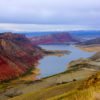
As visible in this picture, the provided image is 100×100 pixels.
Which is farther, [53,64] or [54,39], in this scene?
[54,39]

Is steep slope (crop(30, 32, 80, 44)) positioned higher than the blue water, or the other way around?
steep slope (crop(30, 32, 80, 44))

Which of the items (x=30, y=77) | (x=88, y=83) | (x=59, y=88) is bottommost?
(x=30, y=77)

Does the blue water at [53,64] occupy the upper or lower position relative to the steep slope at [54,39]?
lower

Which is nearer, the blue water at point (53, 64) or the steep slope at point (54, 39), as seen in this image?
the blue water at point (53, 64)

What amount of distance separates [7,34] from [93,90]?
81.3 m

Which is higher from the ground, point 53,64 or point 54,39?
point 54,39

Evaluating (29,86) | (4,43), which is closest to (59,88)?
(29,86)

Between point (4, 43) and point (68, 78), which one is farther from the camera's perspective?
point (4, 43)

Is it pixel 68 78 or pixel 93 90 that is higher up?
pixel 93 90

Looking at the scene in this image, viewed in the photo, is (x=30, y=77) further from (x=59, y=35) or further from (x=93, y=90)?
(x=59, y=35)

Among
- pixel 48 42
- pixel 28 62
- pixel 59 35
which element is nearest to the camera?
pixel 28 62

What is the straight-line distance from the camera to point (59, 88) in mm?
29344

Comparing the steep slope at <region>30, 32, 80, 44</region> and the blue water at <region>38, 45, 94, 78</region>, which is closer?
the blue water at <region>38, 45, 94, 78</region>

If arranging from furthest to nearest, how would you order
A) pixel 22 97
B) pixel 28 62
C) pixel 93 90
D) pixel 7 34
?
pixel 7 34 < pixel 28 62 < pixel 22 97 < pixel 93 90
